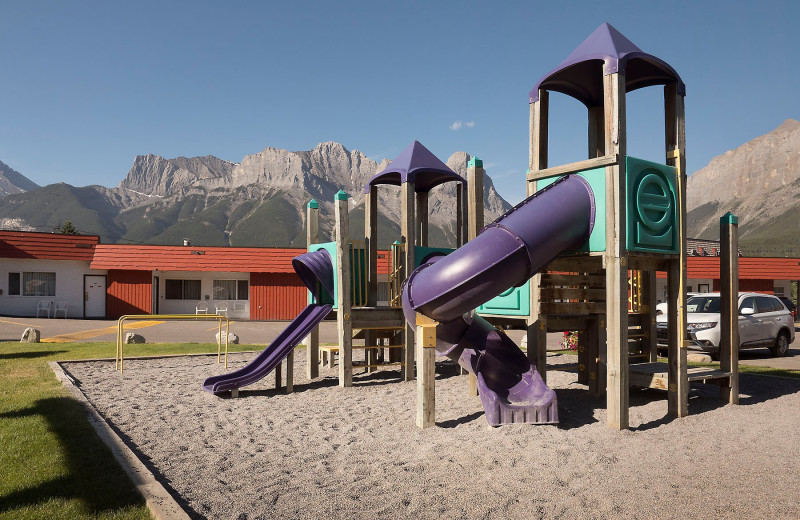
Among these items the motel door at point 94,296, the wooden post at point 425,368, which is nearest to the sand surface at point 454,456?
the wooden post at point 425,368

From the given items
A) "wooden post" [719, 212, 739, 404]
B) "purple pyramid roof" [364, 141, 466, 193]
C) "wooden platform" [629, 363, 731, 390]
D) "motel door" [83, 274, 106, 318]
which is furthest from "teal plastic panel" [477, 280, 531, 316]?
"motel door" [83, 274, 106, 318]

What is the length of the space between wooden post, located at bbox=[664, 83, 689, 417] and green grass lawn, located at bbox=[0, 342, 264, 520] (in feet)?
20.9

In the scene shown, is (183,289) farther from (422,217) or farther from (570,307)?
(570,307)

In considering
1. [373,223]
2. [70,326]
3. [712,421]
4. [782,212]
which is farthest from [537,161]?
[782,212]

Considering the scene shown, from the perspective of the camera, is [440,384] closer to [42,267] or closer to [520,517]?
[520,517]

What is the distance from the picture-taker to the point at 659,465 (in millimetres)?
5348

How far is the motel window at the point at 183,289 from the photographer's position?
106ft

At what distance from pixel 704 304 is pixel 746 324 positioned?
1044 mm

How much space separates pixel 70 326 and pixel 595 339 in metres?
22.7

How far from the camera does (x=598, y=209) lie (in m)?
6.97

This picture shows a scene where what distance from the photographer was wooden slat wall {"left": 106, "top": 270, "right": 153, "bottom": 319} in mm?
30562

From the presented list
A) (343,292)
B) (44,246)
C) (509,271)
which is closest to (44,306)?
(44,246)

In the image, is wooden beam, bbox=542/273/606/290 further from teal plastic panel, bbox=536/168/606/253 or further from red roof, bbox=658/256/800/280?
red roof, bbox=658/256/800/280

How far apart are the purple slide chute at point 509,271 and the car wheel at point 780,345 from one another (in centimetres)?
1167
